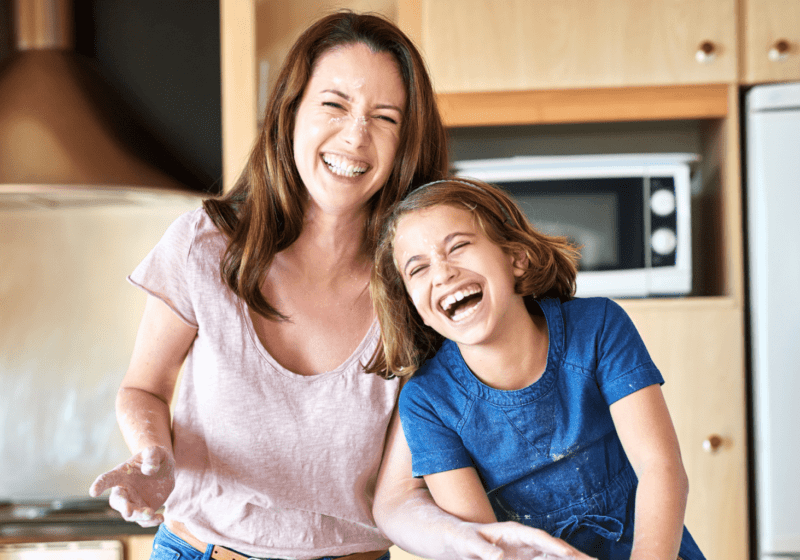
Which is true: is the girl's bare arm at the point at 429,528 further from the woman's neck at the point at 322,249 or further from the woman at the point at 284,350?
the woman's neck at the point at 322,249

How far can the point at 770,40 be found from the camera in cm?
172

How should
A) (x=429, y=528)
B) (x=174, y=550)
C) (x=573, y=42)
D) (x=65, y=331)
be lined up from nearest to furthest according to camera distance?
(x=429, y=528) → (x=174, y=550) → (x=573, y=42) → (x=65, y=331)

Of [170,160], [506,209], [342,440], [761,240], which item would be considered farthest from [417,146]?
[170,160]

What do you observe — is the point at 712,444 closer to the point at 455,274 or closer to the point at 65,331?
the point at 455,274

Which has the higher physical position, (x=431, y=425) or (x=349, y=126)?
(x=349, y=126)

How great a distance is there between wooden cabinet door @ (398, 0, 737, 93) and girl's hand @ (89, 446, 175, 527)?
1.26 m

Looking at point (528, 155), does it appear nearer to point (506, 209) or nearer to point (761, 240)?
point (761, 240)

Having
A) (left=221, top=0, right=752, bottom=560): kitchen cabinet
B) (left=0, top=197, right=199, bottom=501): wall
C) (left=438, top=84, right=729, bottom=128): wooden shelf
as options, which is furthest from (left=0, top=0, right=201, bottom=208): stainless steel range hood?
(left=438, top=84, right=729, bottom=128): wooden shelf

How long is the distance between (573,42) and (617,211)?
1.43ft

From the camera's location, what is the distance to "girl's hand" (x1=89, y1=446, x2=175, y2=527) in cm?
74

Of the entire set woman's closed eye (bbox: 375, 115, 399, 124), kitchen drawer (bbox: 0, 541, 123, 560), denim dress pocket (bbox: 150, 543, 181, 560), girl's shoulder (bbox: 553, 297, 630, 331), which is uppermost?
woman's closed eye (bbox: 375, 115, 399, 124)

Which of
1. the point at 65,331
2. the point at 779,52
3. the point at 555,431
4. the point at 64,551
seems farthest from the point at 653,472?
the point at 65,331

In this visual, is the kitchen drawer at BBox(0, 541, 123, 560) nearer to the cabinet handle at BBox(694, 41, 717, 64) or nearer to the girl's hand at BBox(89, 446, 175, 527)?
the girl's hand at BBox(89, 446, 175, 527)

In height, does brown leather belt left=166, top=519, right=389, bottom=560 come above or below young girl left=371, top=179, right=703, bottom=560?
below
